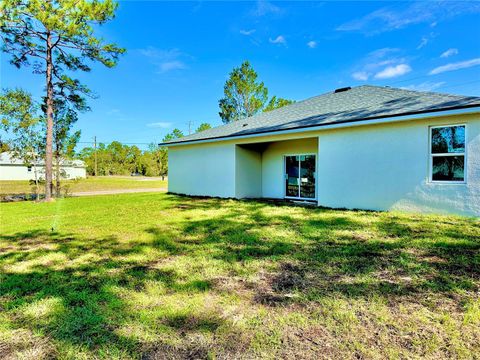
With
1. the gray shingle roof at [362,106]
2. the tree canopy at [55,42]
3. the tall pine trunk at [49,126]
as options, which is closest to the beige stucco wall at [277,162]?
the gray shingle roof at [362,106]

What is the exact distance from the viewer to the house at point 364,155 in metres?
7.32

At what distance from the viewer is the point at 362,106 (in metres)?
10.0

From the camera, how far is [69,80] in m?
14.4

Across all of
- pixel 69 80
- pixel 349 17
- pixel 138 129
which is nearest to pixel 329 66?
pixel 349 17

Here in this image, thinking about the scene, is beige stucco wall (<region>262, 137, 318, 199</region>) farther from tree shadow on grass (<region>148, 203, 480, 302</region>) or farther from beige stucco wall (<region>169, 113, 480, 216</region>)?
tree shadow on grass (<region>148, 203, 480, 302</region>)

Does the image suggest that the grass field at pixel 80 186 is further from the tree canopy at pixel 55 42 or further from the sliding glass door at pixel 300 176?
the sliding glass door at pixel 300 176

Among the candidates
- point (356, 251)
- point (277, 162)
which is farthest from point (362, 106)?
point (356, 251)

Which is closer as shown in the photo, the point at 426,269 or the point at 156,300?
the point at 156,300

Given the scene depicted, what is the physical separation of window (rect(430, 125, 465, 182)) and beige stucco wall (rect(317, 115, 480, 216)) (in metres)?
0.16

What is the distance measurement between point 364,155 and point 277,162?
186 inches

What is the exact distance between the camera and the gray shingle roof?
777 cm

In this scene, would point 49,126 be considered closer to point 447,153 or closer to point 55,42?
point 55,42

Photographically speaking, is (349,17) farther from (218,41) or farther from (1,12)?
(1,12)

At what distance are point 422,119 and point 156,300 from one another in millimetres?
8357
